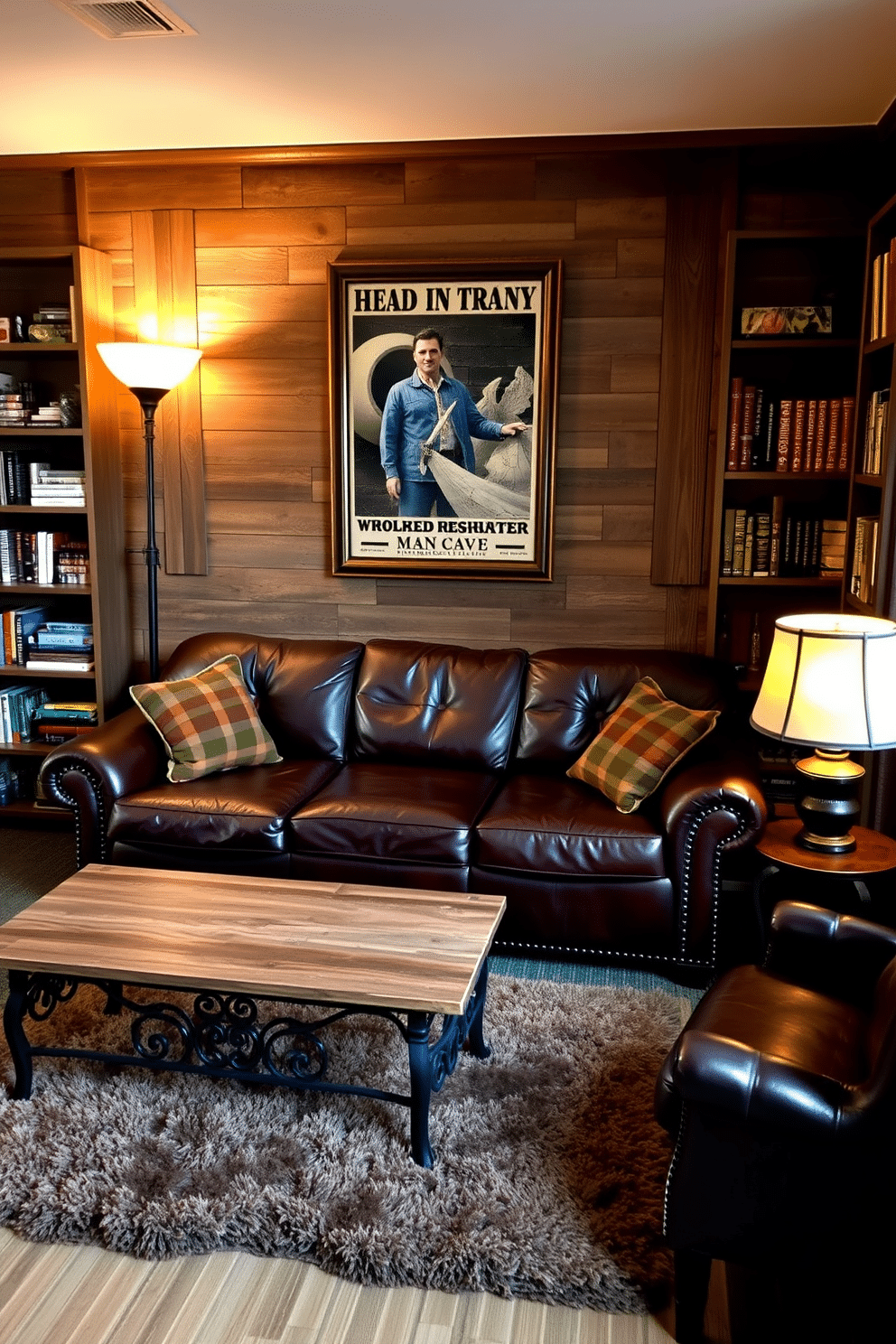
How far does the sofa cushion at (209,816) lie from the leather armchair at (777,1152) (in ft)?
5.83

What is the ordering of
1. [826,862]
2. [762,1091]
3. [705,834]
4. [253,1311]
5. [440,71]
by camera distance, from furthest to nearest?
[440,71] → [705,834] → [826,862] → [253,1311] → [762,1091]

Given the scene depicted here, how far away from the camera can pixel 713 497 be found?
13.8 feet

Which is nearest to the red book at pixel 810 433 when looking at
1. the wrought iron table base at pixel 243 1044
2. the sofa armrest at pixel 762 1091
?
the wrought iron table base at pixel 243 1044

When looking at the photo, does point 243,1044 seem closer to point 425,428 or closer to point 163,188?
point 425,428

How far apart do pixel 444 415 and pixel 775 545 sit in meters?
1.33

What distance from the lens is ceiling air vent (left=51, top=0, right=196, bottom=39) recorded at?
2.90 metres

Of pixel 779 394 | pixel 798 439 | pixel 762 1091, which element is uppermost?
pixel 779 394

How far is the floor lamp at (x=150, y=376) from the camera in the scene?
4102 mm

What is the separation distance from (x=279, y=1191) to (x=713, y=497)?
2.84 m

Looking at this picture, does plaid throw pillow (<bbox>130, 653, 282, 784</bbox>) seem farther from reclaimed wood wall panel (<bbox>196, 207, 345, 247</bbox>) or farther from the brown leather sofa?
reclaimed wood wall panel (<bbox>196, 207, 345, 247</bbox>)

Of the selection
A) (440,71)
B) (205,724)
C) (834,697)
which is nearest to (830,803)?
(834,697)

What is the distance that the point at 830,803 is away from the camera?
10.3 ft

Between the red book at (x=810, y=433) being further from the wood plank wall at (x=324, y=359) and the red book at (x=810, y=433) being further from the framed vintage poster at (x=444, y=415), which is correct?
the framed vintage poster at (x=444, y=415)

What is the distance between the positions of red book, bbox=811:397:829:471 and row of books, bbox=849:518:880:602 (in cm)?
29
